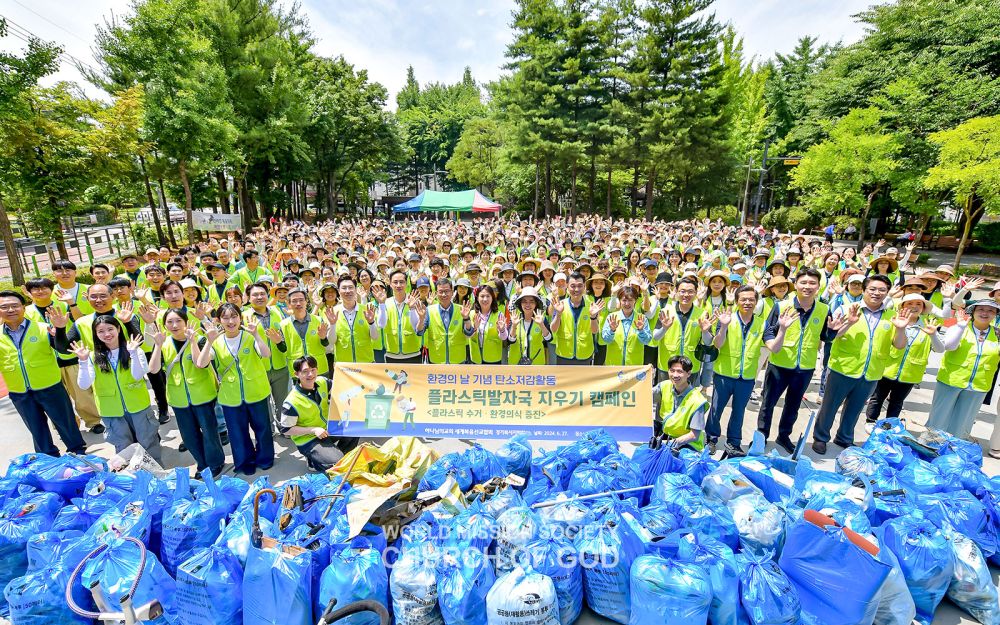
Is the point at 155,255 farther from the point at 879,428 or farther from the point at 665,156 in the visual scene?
the point at 665,156

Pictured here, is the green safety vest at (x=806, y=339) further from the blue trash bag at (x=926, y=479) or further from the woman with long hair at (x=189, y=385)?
the woman with long hair at (x=189, y=385)

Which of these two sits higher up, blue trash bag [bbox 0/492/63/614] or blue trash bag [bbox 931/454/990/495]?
blue trash bag [bbox 931/454/990/495]

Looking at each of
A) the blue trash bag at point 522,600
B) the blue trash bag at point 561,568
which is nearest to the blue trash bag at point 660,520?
the blue trash bag at point 561,568

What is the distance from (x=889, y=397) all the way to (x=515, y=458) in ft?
16.4

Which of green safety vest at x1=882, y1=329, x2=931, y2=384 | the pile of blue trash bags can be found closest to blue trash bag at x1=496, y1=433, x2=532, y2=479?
the pile of blue trash bags

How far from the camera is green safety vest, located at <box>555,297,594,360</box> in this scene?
578 centimetres

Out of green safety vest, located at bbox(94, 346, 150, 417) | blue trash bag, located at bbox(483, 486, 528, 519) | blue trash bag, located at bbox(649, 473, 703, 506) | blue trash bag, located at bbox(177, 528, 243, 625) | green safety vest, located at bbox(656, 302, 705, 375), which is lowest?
blue trash bag, located at bbox(177, 528, 243, 625)

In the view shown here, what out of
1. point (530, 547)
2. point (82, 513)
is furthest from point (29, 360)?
point (530, 547)

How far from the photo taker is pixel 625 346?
18.2ft

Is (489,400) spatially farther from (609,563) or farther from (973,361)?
(973,361)

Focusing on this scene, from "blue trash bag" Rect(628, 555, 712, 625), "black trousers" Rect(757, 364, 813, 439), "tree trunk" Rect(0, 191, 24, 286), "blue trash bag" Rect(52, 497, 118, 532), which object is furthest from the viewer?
"tree trunk" Rect(0, 191, 24, 286)

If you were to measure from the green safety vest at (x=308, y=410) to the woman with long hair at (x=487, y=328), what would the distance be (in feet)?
6.04

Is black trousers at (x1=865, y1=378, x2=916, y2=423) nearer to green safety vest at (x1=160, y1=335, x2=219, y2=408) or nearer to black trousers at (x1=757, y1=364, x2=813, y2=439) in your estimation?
black trousers at (x1=757, y1=364, x2=813, y2=439)

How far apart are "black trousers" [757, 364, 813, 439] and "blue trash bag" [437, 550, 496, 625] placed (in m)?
4.01
